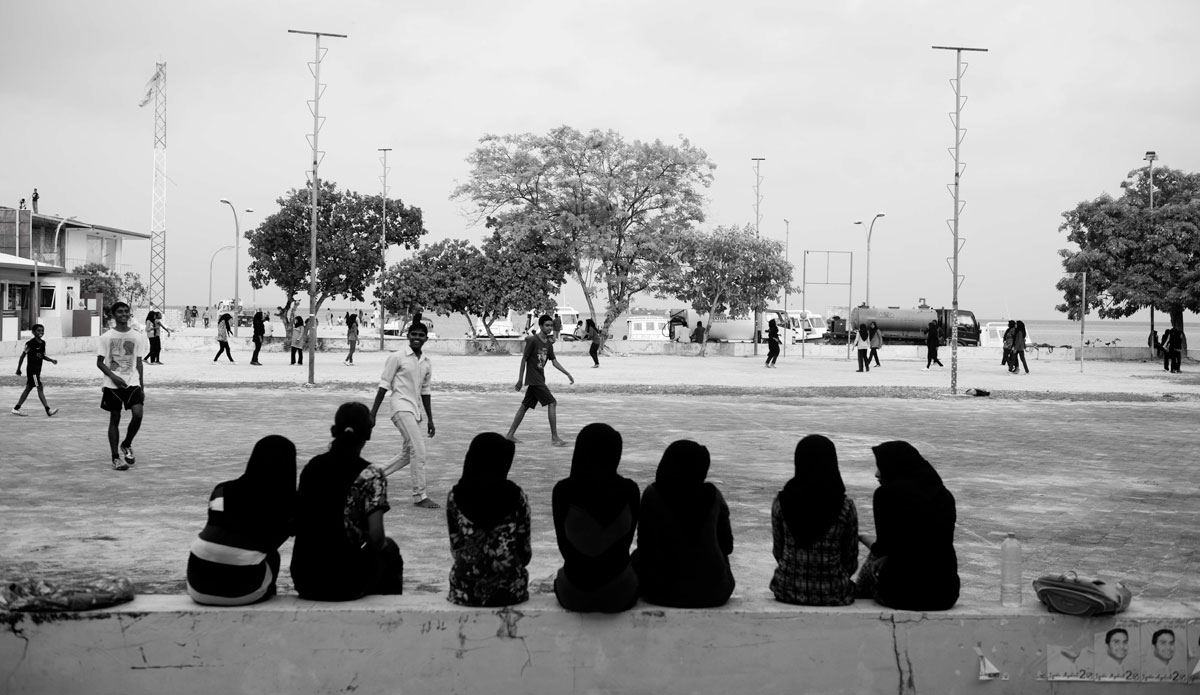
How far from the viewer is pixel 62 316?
48.8 metres

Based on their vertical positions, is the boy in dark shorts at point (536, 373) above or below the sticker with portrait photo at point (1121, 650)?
above

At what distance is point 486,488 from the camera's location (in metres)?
4.75

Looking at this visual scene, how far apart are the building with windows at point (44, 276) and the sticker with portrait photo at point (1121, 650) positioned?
4254 cm

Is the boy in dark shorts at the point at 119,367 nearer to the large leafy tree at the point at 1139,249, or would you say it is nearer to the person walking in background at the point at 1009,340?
the person walking in background at the point at 1009,340

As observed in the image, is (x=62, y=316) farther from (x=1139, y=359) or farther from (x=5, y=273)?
(x=1139, y=359)

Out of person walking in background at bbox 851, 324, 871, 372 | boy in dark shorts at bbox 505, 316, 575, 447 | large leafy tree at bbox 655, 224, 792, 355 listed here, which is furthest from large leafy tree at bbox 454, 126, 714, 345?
boy in dark shorts at bbox 505, 316, 575, 447

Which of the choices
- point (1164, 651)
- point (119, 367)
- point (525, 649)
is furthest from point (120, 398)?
point (1164, 651)

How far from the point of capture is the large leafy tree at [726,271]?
160 ft

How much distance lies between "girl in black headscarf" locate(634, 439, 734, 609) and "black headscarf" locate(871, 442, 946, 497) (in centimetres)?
75

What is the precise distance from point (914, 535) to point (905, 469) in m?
0.28

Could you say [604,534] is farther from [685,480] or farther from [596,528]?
[685,480]

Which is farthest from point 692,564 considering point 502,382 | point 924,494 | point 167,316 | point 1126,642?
point 167,316

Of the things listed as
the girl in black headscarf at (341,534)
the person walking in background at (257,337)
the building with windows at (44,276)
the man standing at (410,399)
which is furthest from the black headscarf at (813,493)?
the building with windows at (44,276)

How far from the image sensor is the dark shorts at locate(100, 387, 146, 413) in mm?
10820
